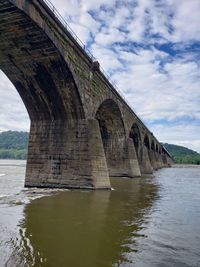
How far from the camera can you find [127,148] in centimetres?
3434

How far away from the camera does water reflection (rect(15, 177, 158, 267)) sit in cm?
596

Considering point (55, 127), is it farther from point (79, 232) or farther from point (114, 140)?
point (114, 140)

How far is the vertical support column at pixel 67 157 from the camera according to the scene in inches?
763

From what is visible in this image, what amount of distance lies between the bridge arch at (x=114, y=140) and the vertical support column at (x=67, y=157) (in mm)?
12686

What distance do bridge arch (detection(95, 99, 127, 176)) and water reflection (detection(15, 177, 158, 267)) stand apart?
20.4 metres

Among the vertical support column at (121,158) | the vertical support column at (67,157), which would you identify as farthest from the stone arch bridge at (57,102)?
the vertical support column at (121,158)

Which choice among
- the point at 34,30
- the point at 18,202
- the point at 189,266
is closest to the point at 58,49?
the point at 34,30

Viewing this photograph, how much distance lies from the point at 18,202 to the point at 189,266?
9.62 meters

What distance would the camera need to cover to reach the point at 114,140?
116ft

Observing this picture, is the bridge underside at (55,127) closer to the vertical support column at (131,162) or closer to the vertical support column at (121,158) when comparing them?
the vertical support column at (131,162)

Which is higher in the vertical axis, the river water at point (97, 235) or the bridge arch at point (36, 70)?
the bridge arch at point (36, 70)

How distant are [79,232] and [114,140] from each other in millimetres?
27454

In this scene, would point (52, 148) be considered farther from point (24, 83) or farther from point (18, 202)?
point (18, 202)

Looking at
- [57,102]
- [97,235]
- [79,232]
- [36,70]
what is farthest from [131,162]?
[97,235]
